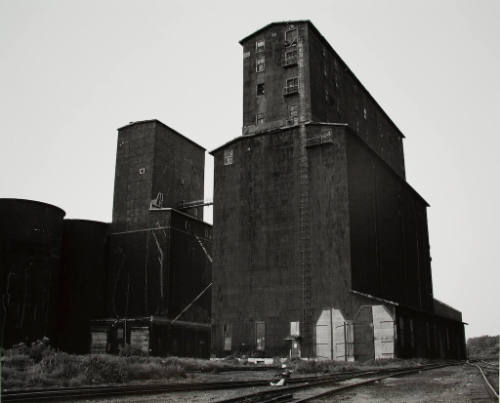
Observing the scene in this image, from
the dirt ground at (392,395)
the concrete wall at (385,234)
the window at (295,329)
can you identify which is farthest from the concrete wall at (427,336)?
the dirt ground at (392,395)

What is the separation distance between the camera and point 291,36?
35.8 meters

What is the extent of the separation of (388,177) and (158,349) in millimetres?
21161

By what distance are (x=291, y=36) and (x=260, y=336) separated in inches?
798

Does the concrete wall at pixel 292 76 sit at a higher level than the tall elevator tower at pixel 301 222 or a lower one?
higher

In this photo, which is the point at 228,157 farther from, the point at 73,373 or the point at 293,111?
the point at 73,373

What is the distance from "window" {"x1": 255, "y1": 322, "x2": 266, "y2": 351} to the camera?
101 feet

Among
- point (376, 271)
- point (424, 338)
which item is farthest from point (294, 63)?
point (424, 338)

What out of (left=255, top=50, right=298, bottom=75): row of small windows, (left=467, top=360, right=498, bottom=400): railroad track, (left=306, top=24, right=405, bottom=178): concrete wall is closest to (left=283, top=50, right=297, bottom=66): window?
(left=255, top=50, right=298, bottom=75): row of small windows

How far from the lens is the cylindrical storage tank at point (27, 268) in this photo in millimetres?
31891

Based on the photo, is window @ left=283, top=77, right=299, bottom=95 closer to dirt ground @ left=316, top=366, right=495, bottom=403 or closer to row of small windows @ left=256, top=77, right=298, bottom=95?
row of small windows @ left=256, top=77, right=298, bottom=95

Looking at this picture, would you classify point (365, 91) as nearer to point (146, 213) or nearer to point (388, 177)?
point (388, 177)

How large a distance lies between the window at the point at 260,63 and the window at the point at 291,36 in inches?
79.5

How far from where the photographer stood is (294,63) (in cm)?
3525

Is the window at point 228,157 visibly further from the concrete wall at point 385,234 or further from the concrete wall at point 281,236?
the concrete wall at point 385,234
